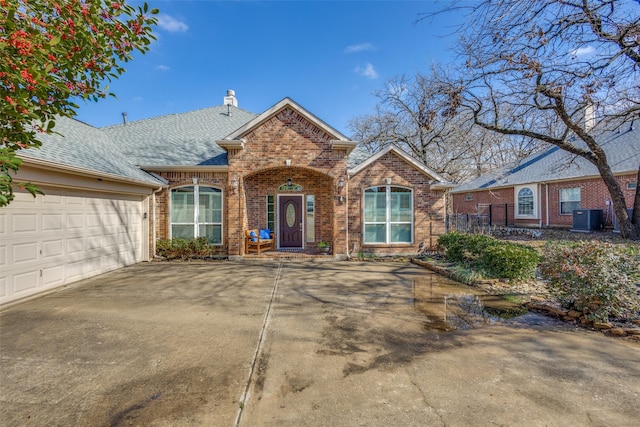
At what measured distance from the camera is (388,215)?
11.2 metres

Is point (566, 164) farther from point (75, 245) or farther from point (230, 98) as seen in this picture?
point (75, 245)

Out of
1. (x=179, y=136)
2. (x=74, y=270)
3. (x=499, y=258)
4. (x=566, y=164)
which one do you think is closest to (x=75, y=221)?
(x=74, y=270)

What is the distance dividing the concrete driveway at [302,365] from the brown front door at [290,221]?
20.7 ft

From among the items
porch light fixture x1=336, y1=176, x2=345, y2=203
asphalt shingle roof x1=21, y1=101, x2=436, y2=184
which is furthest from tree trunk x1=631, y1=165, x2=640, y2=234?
porch light fixture x1=336, y1=176, x2=345, y2=203

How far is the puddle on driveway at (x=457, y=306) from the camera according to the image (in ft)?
15.6

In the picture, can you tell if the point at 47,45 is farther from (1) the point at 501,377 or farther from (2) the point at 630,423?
(2) the point at 630,423

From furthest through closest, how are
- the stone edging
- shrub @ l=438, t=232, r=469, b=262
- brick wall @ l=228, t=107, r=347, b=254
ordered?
brick wall @ l=228, t=107, r=347, b=254, shrub @ l=438, t=232, r=469, b=262, the stone edging

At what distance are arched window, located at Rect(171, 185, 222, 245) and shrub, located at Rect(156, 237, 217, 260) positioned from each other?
1.36 ft

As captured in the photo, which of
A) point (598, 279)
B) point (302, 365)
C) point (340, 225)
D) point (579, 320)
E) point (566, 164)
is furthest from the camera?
point (566, 164)

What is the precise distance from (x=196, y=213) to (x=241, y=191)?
1.92 meters

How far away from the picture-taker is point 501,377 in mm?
3180

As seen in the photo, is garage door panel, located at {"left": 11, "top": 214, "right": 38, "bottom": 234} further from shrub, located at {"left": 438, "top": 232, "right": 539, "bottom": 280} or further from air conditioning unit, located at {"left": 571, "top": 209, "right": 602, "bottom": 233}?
air conditioning unit, located at {"left": 571, "top": 209, "right": 602, "bottom": 233}

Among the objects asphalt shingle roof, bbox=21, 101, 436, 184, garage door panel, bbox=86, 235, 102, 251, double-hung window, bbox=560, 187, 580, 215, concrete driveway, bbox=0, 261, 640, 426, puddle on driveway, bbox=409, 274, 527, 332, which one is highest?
asphalt shingle roof, bbox=21, 101, 436, 184

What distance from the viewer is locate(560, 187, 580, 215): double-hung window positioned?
16.4 metres
